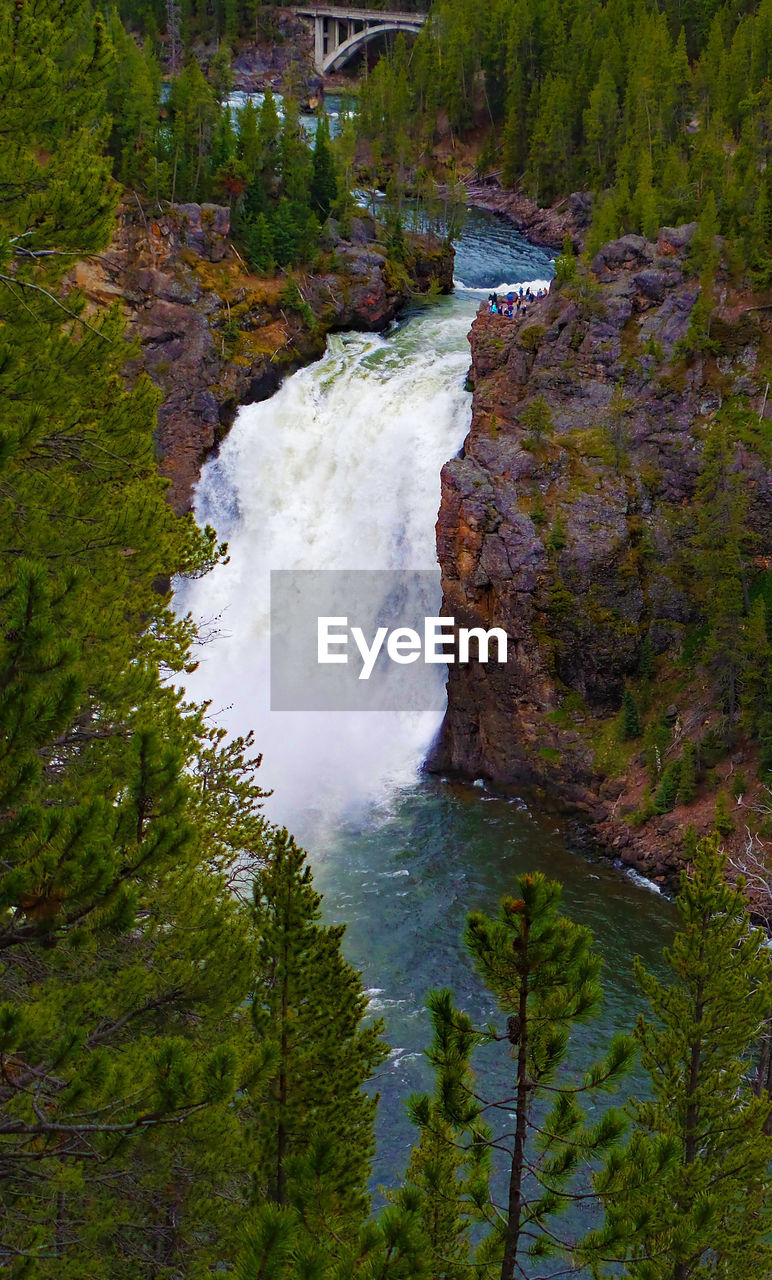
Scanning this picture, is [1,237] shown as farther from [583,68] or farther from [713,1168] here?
[583,68]

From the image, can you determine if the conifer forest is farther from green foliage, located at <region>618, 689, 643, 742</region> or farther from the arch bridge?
the arch bridge

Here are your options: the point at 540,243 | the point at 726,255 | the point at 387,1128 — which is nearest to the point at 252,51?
the point at 540,243

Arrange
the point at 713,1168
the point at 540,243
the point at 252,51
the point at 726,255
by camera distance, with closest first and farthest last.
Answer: the point at 713,1168
the point at 726,255
the point at 540,243
the point at 252,51

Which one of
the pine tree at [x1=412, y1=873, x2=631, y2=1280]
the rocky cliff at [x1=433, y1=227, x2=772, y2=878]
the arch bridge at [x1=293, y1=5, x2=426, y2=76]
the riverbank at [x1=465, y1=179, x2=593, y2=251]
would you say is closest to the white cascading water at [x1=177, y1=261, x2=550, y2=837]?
the rocky cliff at [x1=433, y1=227, x2=772, y2=878]

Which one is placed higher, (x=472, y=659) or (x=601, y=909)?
(x=472, y=659)

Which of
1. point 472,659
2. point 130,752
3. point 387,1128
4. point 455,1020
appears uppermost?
point 130,752

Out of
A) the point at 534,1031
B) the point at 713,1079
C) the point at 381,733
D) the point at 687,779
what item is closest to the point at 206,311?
the point at 381,733

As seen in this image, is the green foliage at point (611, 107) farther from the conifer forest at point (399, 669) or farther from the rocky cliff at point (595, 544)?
the rocky cliff at point (595, 544)
